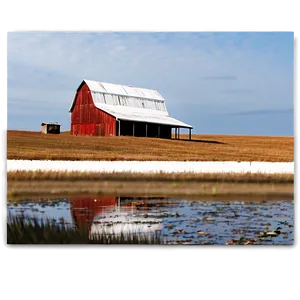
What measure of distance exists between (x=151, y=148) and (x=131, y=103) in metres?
0.56

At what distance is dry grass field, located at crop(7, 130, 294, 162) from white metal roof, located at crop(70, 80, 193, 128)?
10.3 inches

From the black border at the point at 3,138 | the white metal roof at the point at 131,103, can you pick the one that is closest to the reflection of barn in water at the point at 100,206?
the black border at the point at 3,138

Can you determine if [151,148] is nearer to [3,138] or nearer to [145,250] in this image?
[145,250]

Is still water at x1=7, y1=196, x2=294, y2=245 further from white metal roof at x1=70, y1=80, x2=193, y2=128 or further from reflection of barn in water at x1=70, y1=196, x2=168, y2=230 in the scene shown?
white metal roof at x1=70, y1=80, x2=193, y2=128

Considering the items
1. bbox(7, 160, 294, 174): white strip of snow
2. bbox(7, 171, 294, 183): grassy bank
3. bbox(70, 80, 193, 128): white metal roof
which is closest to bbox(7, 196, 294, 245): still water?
bbox(7, 171, 294, 183): grassy bank

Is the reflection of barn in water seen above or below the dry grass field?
below

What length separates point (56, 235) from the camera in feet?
15.4

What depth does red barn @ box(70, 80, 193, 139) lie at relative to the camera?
4918mm

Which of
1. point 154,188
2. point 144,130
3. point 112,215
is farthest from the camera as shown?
point 144,130

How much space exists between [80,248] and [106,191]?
0.70 m

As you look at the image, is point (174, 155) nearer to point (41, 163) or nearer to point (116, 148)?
point (116, 148)

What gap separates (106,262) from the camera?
4.55 meters

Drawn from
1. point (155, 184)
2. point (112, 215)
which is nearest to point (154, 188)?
point (155, 184)
